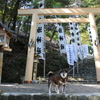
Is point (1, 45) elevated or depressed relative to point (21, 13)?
depressed

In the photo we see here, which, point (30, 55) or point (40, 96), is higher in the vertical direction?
point (30, 55)

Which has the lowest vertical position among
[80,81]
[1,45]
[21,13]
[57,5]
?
[80,81]

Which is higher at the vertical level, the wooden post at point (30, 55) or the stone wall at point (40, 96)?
the wooden post at point (30, 55)

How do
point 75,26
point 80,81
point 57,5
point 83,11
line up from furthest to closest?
1. point 75,26
2. point 57,5
3. point 83,11
4. point 80,81

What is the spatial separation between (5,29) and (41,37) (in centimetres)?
306

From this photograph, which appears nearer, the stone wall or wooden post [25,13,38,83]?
the stone wall

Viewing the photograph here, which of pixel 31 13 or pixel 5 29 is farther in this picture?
pixel 31 13

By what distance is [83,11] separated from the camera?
10484 millimetres

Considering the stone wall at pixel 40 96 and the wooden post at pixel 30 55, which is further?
the wooden post at pixel 30 55

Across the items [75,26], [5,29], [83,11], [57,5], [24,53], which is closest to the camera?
[5,29]

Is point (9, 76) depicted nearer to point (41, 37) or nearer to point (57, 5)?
point (41, 37)

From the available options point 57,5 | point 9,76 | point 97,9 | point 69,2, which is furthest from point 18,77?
point 69,2

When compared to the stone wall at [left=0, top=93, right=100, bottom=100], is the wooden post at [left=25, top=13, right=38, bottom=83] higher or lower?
higher

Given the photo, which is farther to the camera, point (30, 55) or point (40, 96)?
point (30, 55)
